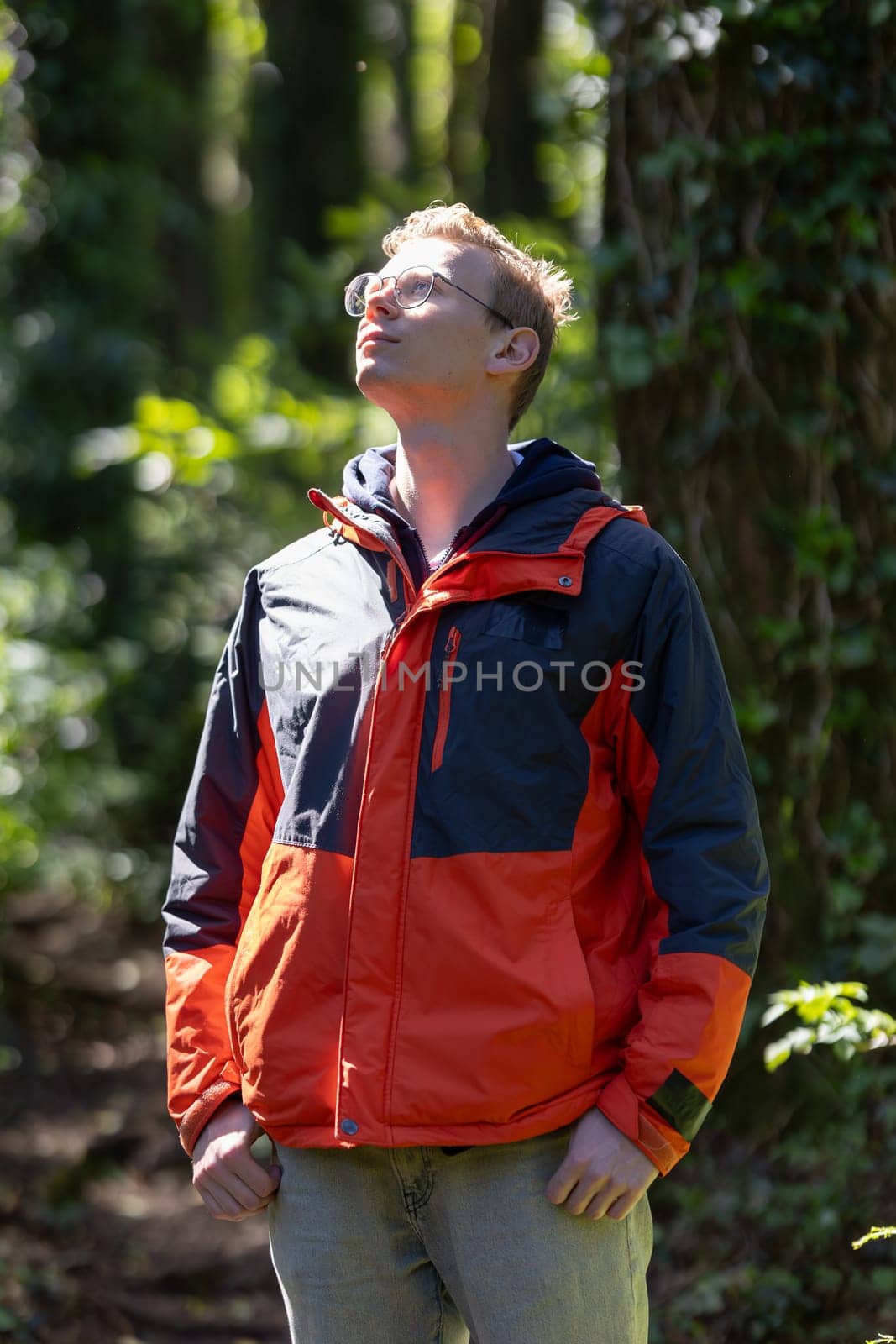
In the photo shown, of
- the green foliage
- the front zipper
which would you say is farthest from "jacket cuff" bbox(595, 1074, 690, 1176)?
the green foliage

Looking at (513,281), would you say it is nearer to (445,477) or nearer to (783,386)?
(445,477)

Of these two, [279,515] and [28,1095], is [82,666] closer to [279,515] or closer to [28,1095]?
[279,515]

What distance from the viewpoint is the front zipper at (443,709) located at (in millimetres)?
2033

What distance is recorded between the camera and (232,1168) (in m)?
2.10

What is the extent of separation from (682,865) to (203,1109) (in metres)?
0.86

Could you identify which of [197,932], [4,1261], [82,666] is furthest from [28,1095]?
[197,932]

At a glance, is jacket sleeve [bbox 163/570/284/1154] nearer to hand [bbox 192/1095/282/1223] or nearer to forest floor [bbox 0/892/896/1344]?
hand [bbox 192/1095/282/1223]

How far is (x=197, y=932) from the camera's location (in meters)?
2.25

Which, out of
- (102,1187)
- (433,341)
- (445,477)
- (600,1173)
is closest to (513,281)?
(433,341)

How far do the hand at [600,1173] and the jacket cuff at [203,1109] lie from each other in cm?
55

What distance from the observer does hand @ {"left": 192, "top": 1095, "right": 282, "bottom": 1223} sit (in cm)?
210

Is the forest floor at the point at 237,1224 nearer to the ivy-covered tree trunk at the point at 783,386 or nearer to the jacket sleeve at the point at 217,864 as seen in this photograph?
the ivy-covered tree trunk at the point at 783,386

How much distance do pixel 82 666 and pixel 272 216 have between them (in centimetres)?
790

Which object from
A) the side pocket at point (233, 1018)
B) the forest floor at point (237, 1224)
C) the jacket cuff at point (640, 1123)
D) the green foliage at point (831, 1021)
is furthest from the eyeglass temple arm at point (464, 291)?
the forest floor at point (237, 1224)
